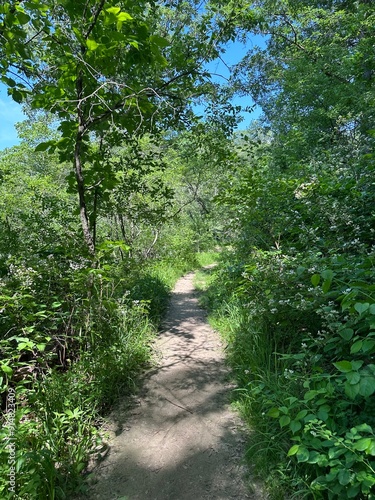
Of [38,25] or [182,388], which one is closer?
[38,25]

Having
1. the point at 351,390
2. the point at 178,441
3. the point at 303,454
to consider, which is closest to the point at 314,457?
the point at 303,454

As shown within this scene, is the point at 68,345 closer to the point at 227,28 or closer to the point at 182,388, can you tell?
the point at 182,388

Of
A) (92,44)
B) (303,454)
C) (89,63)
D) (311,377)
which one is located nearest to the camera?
(303,454)

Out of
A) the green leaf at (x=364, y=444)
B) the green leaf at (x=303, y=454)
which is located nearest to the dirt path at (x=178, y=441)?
the green leaf at (x=303, y=454)

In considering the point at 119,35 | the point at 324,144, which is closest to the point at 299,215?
the point at 119,35

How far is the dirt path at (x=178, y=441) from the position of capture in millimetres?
2158

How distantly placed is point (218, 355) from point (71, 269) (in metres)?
2.37

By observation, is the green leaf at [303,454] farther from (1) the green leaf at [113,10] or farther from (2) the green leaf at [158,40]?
(1) the green leaf at [113,10]

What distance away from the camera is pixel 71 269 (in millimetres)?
3012

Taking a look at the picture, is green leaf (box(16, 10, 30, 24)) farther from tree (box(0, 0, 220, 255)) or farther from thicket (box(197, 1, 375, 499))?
thicket (box(197, 1, 375, 499))

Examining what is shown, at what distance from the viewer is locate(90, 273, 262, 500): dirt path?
2.16m

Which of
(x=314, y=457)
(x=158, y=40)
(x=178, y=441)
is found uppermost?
(x=158, y=40)

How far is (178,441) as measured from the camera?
8.57 ft

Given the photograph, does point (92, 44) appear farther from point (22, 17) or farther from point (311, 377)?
point (311, 377)
